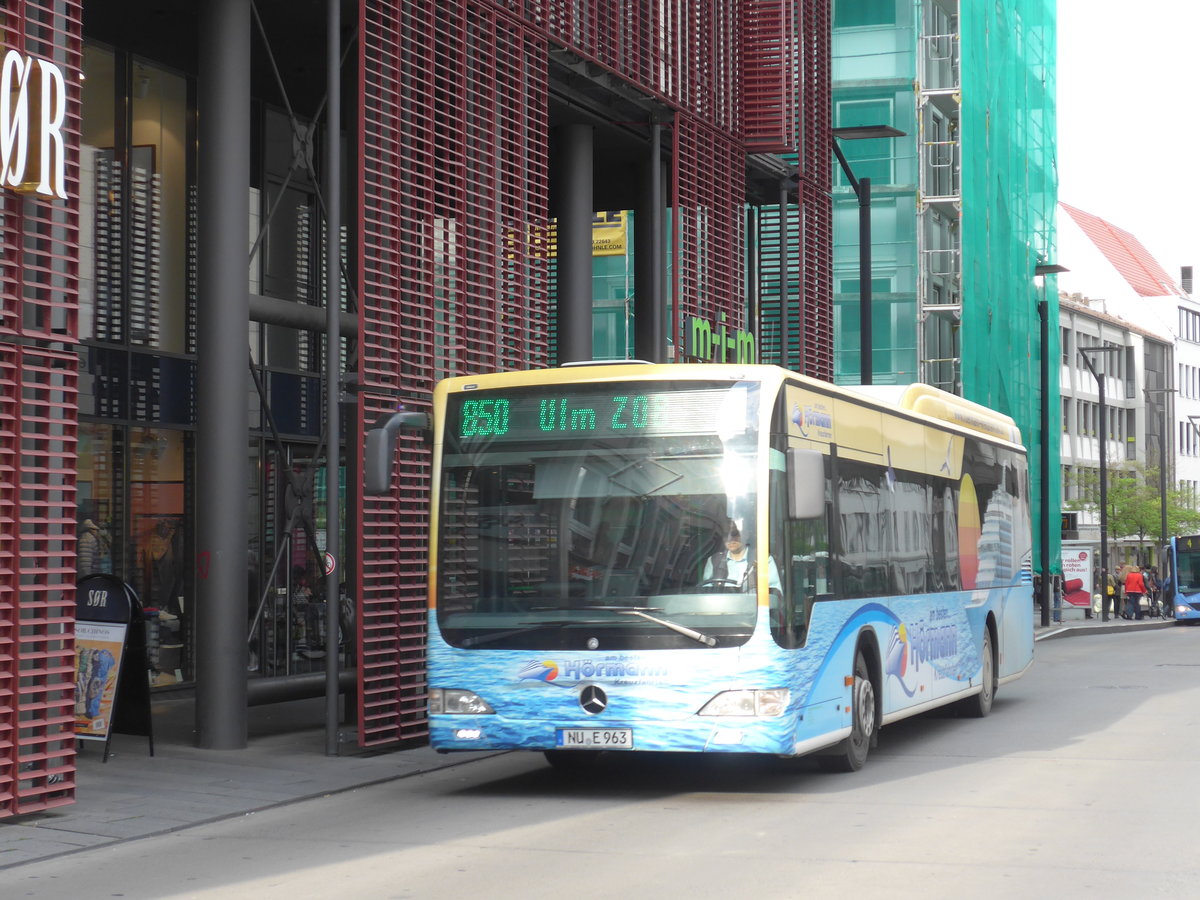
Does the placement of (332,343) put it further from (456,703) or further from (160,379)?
(160,379)

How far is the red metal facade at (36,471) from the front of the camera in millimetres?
11031

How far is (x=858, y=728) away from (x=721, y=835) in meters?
3.58

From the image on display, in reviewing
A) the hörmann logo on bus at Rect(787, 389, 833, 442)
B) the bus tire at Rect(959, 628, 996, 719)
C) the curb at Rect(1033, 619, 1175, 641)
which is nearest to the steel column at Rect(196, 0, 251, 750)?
the hörmann logo on bus at Rect(787, 389, 833, 442)

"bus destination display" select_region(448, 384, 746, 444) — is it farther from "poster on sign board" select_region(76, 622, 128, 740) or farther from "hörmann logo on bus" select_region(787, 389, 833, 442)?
"poster on sign board" select_region(76, 622, 128, 740)

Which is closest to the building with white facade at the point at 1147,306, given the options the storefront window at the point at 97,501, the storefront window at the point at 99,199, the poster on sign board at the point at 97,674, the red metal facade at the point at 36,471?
the storefront window at the point at 99,199

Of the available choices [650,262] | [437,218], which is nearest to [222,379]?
[437,218]

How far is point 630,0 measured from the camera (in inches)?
845

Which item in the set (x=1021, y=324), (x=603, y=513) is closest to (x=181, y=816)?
(x=603, y=513)

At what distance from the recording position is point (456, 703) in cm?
1212

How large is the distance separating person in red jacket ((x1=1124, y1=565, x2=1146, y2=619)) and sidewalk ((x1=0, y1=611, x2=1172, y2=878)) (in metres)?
42.0

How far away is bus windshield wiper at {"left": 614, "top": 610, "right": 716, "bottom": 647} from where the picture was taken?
458 inches

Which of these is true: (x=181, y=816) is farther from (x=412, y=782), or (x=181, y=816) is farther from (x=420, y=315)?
(x=420, y=315)

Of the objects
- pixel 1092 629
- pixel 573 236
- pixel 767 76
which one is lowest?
pixel 1092 629

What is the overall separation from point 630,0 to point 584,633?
11.7 metres
